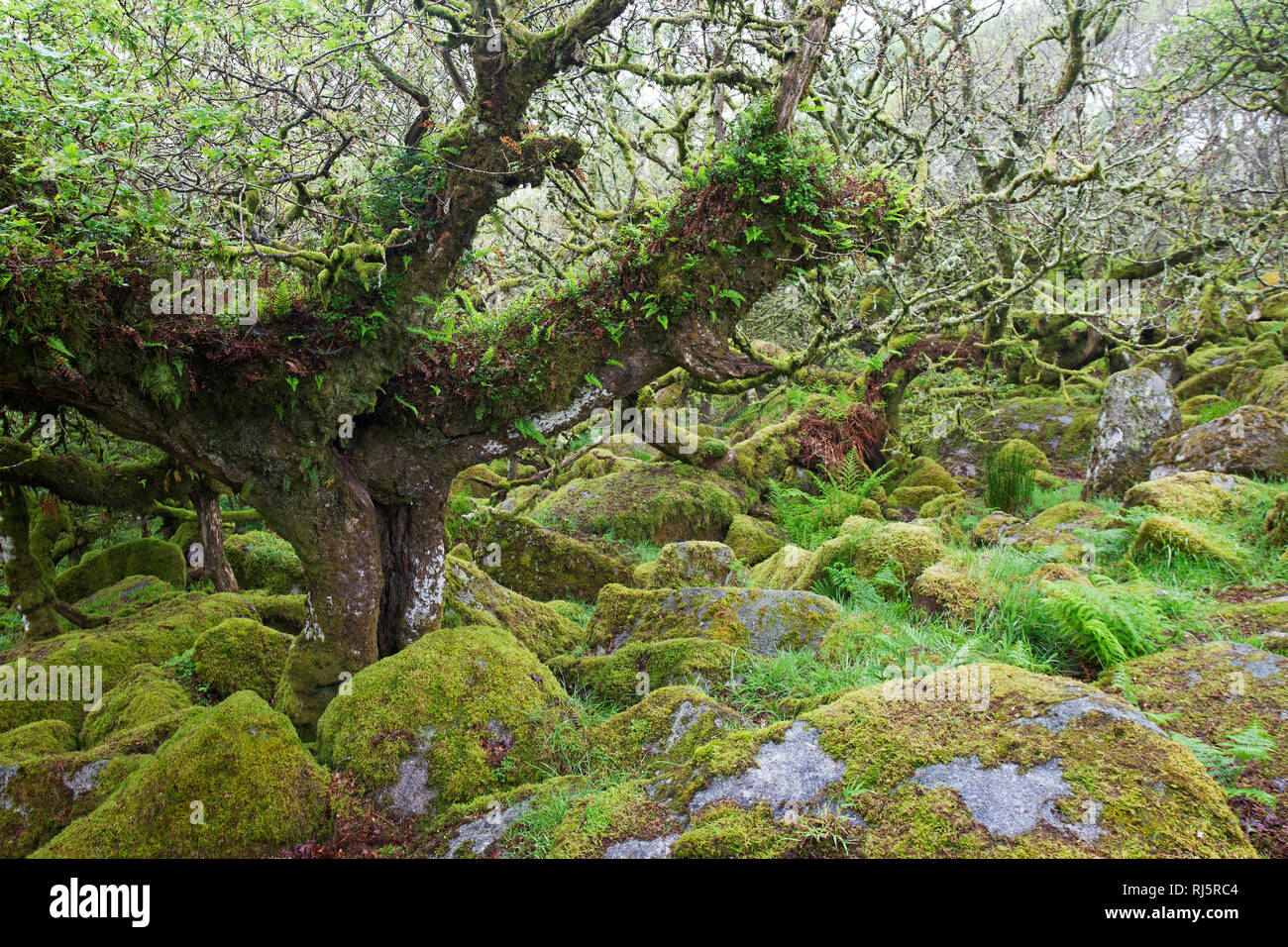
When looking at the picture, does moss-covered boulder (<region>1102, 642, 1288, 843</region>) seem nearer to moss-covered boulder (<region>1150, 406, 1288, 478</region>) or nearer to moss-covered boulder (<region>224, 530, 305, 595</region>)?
moss-covered boulder (<region>1150, 406, 1288, 478</region>)

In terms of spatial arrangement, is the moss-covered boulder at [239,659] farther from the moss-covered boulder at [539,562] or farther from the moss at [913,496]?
the moss at [913,496]

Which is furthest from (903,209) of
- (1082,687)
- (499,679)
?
(499,679)

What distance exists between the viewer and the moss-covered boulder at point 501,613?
6.63 meters

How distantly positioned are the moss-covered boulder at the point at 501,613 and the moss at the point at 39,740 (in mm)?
2991

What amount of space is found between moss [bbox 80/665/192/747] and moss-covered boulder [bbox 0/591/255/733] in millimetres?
330

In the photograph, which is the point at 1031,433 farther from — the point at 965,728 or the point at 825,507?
the point at 965,728

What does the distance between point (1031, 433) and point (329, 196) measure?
47.1 ft

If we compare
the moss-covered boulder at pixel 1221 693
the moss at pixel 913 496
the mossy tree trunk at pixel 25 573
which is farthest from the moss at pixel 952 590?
the mossy tree trunk at pixel 25 573

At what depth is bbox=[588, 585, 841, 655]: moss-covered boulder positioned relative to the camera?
598 cm

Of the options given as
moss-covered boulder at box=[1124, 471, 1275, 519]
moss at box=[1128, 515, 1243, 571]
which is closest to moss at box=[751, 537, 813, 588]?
moss at box=[1128, 515, 1243, 571]

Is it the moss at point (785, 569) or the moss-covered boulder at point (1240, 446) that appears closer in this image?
the moss at point (785, 569)

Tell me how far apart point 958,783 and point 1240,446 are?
7876 mm

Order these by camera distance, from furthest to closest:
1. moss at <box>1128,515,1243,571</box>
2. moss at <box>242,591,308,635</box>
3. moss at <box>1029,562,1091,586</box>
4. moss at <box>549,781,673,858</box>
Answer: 1. moss at <box>242,591,308,635</box>
2. moss at <box>1128,515,1243,571</box>
3. moss at <box>1029,562,1091,586</box>
4. moss at <box>549,781,673,858</box>

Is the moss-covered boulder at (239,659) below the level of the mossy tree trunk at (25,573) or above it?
below
